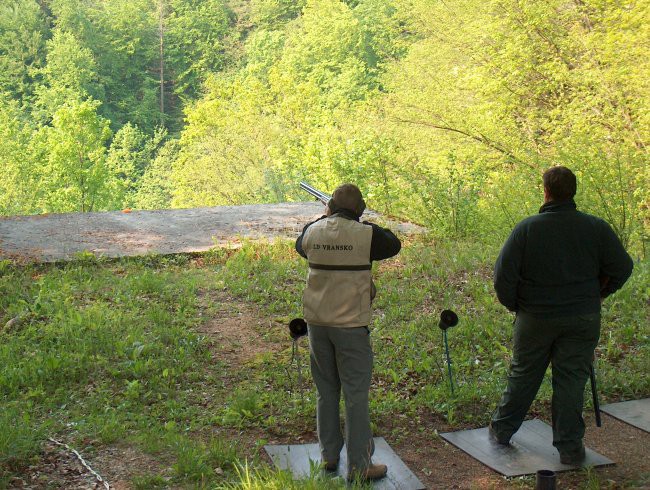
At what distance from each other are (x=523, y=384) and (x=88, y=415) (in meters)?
3.24

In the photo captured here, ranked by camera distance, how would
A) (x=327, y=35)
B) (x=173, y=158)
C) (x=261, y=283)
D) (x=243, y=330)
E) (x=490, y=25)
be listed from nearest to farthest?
(x=243, y=330)
(x=261, y=283)
(x=490, y=25)
(x=327, y=35)
(x=173, y=158)

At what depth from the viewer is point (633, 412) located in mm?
6027

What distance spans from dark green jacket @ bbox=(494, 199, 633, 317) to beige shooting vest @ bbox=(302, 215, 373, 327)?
0.96m

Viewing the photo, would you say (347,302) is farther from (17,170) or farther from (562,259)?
(17,170)

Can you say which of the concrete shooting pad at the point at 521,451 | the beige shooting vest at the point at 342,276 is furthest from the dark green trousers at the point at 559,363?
the beige shooting vest at the point at 342,276

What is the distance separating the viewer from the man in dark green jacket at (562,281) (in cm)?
486

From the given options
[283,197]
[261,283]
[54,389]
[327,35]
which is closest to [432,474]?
[54,389]

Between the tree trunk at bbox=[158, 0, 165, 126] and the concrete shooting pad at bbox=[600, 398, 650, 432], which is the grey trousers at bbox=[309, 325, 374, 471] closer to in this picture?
the concrete shooting pad at bbox=[600, 398, 650, 432]

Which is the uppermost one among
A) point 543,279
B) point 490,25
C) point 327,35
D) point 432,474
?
point 327,35

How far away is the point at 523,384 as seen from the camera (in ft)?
16.8

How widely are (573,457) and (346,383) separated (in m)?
1.64

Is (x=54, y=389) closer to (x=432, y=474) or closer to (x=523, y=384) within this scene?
(x=432, y=474)

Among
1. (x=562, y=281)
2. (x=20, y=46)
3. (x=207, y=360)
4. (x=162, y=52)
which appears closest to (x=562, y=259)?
(x=562, y=281)

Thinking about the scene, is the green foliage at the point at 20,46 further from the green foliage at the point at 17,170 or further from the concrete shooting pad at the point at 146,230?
the concrete shooting pad at the point at 146,230
